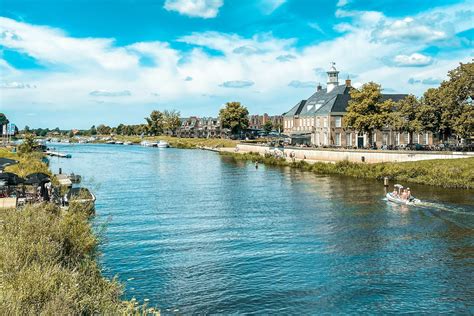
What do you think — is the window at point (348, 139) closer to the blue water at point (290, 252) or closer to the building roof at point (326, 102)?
the building roof at point (326, 102)

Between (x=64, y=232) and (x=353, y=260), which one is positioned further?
(x=353, y=260)

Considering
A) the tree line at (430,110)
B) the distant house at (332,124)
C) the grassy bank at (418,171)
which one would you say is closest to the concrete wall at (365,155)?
the grassy bank at (418,171)

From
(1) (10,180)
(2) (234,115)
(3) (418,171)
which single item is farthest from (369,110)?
(2) (234,115)

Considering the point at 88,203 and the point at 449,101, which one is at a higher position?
the point at 449,101

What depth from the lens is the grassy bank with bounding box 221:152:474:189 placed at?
59.1 metres

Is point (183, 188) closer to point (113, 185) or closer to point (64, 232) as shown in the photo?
point (113, 185)

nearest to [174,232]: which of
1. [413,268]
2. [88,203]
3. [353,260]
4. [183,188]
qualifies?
[88,203]

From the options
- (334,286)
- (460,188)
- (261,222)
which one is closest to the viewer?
(334,286)

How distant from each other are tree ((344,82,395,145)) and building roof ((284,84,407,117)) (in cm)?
1643

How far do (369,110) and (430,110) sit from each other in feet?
46.5

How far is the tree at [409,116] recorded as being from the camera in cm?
7931

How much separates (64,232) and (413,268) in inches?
724

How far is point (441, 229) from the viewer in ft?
114

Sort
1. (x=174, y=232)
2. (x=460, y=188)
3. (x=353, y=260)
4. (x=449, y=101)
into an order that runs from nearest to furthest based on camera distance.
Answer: (x=353, y=260), (x=174, y=232), (x=460, y=188), (x=449, y=101)
